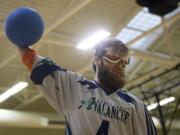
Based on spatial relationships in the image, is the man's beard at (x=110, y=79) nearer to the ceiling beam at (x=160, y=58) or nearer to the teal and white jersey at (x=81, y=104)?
the teal and white jersey at (x=81, y=104)

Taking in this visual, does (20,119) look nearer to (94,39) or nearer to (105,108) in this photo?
(94,39)

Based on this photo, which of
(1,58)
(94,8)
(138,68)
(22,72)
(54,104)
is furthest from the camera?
(138,68)

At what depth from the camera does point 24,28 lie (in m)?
1.93

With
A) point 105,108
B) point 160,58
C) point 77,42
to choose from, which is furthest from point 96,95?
point 160,58

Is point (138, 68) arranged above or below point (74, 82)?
above

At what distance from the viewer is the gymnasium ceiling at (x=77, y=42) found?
7252mm

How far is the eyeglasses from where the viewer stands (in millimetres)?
1972

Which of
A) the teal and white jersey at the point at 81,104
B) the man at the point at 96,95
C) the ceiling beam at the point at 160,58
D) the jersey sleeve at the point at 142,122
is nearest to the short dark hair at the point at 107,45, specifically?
the man at the point at 96,95

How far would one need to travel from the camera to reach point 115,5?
7.81 metres

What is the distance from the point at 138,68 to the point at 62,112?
351 inches

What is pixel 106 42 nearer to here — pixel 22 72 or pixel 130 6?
pixel 130 6

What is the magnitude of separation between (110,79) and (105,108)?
157 millimetres

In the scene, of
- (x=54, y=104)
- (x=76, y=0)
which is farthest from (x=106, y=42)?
(x=76, y=0)

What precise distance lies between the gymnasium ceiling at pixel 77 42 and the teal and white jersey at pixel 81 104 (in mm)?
4845
